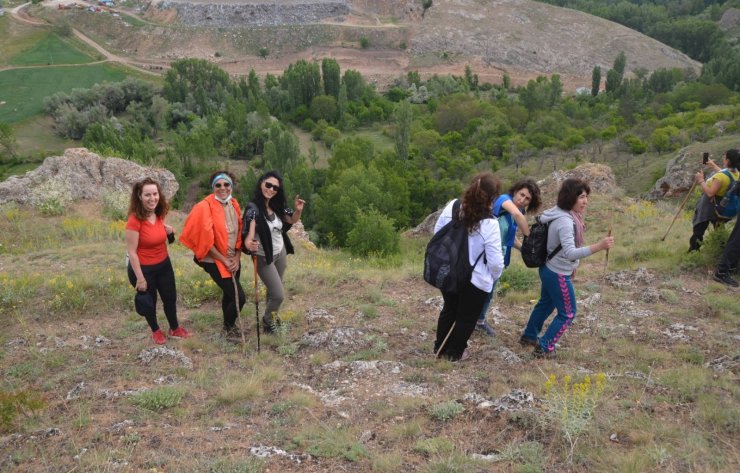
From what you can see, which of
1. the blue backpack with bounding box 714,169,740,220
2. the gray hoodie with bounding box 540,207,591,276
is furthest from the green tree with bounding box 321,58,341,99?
the gray hoodie with bounding box 540,207,591,276

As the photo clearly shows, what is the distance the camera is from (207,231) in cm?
486

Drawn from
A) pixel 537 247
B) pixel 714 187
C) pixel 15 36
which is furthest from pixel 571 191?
pixel 15 36

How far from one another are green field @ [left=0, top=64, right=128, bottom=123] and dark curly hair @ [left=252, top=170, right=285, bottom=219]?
5462 cm

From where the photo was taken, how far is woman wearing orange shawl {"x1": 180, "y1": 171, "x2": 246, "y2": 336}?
4.89 metres

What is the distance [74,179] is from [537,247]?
40.9ft

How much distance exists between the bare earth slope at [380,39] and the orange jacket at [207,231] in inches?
2529

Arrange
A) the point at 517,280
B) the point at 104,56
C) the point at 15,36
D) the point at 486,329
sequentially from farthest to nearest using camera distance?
1. the point at 15,36
2. the point at 104,56
3. the point at 517,280
4. the point at 486,329

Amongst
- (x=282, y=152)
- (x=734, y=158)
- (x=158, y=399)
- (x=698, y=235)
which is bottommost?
(x=282, y=152)

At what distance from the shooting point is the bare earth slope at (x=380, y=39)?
6944cm

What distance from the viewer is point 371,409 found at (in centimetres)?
400

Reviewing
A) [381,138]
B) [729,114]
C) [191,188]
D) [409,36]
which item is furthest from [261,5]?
A: [729,114]

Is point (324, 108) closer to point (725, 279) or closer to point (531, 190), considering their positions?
point (725, 279)

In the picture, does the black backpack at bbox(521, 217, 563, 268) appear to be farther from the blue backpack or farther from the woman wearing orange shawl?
the blue backpack

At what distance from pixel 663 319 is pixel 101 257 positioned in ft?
26.2
